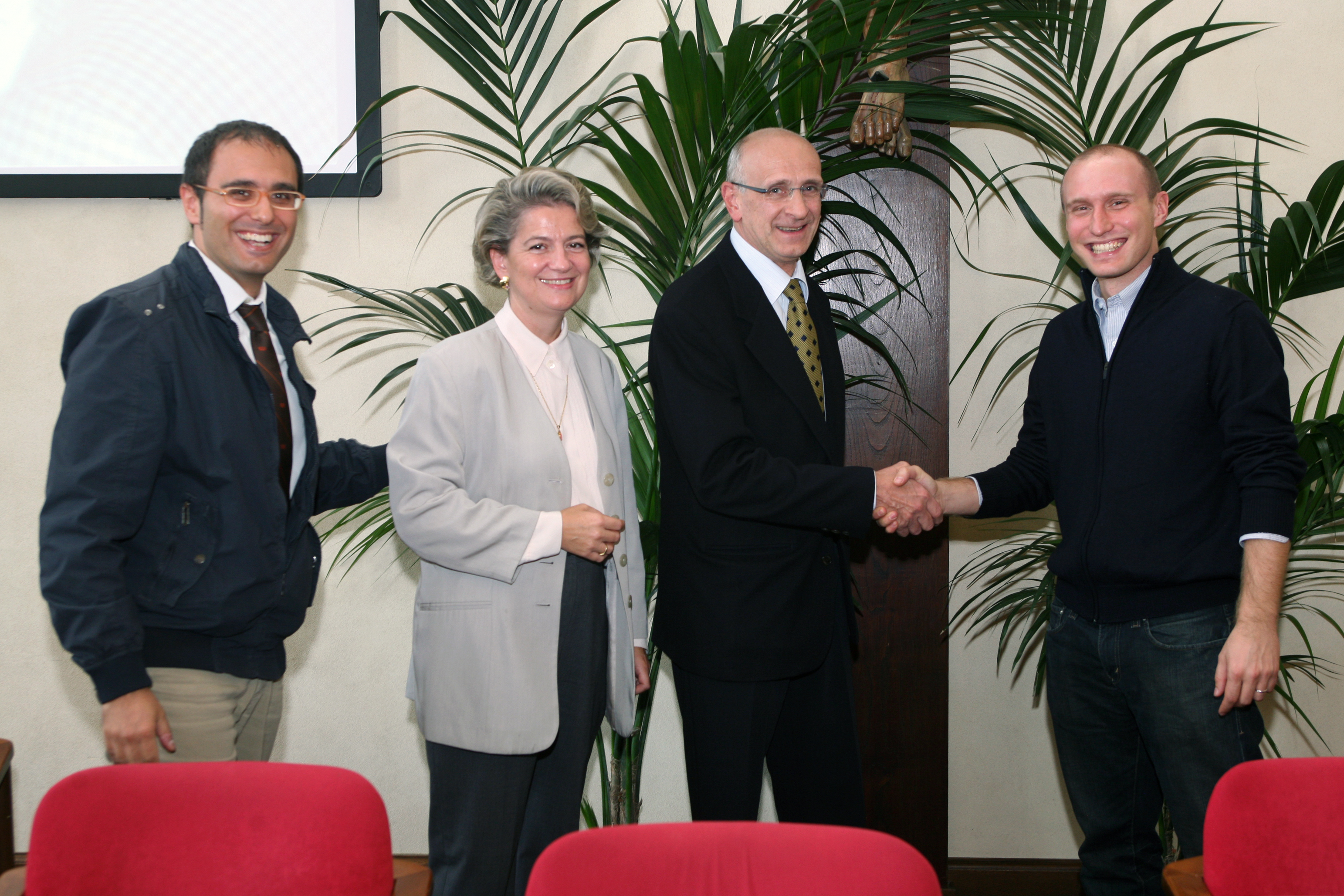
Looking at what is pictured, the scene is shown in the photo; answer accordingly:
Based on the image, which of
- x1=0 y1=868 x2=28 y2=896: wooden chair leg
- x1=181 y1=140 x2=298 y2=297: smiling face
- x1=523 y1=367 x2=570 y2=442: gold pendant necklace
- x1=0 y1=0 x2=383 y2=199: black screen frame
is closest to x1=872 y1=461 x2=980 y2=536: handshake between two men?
x1=523 y1=367 x2=570 y2=442: gold pendant necklace

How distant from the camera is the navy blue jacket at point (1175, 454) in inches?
69.1

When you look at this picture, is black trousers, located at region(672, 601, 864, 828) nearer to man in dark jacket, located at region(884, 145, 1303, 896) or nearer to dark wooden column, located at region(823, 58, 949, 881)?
man in dark jacket, located at region(884, 145, 1303, 896)

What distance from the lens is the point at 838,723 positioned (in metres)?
2.02

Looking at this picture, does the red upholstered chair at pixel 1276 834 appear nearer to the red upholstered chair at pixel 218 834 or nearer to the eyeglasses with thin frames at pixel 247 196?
the red upholstered chair at pixel 218 834

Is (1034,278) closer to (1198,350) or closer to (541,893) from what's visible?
(1198,350)

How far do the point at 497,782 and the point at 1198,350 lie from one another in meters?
1.53

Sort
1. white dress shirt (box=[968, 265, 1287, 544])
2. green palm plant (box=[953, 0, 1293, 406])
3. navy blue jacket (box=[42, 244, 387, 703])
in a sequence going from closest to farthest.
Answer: navy blue jacket (box=[42, 244, 387, 703]) → white dress shirt (box=[968, 265, 1287, 544]) → green palm plant (box=[953, 0, 1293, 406])

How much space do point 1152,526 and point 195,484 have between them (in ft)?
5.58

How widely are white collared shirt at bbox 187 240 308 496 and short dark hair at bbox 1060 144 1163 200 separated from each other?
1601 millimetres

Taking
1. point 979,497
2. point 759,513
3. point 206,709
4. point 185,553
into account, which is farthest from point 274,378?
point 979,497

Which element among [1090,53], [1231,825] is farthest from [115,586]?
[1090,53]

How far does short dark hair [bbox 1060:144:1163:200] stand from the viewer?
6.43ft

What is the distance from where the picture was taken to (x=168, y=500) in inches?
60.0

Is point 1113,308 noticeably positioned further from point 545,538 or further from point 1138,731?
point 545,538
